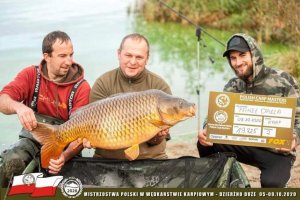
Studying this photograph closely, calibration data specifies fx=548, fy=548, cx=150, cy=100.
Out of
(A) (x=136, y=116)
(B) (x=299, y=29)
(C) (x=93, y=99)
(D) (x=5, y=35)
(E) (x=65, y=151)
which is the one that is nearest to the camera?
(A) (x=136, y=116)

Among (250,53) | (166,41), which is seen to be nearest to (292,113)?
(250,53)

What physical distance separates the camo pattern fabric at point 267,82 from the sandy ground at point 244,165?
79 cm

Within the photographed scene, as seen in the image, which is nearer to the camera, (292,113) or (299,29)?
(292,113)

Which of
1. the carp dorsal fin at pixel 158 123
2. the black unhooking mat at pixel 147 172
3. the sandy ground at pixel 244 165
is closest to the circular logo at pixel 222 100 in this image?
the black unhooking mat at pixel 147 172

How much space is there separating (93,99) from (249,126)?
2.49 ft

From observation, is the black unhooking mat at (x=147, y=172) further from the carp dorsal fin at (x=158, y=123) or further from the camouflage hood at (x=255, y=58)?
the camouflage hood at (x=255, y=58)

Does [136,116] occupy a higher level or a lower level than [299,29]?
lower

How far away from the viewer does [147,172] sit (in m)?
2.58

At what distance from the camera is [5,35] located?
7.32 m

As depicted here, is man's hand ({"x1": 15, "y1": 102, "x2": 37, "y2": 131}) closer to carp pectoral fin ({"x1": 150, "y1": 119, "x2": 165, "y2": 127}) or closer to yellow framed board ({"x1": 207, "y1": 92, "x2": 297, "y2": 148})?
carp pectoral fin ({"x1": 150, "y1": 119, "x2": 165, "y2": 127})

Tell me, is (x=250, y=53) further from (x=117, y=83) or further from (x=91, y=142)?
(x=91, y=142)

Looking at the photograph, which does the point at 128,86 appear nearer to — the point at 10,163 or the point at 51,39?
the point at 51,39

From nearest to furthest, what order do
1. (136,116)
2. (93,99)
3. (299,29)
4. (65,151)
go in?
(136,116) < (65,151) < (93,99) < (299,29)

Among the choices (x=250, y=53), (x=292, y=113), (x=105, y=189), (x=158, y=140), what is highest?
(x=250, y=53)
